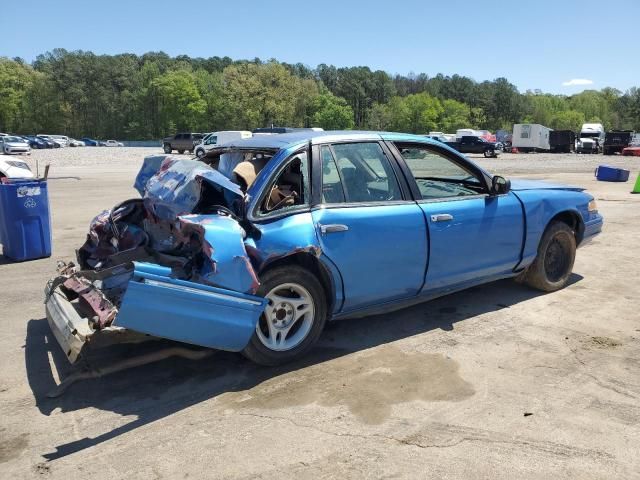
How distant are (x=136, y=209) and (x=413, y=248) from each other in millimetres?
2588

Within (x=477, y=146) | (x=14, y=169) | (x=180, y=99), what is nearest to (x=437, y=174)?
(x=14, y=169)

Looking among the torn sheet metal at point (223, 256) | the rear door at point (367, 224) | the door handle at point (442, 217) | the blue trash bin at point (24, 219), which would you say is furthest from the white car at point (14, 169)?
the door handle at point (442, 217)

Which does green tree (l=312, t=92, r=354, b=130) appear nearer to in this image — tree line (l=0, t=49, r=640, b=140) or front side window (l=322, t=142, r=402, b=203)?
tree line (l=0, t=49, r=640, b=140)

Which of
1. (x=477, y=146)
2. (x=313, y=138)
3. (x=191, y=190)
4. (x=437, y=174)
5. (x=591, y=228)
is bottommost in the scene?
(x=591, y=228)

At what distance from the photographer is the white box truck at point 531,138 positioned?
5291cm

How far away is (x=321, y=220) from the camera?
388 centimetres

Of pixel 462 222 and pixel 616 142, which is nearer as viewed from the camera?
pixel 462 222

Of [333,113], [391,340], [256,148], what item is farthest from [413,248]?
[333,113]

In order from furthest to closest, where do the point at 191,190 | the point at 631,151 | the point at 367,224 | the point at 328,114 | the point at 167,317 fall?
the point at 328,114
the point at 631,151
the point at 367,224
the point at 191,190
the point at 167,317

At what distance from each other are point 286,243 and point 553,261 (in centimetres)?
345

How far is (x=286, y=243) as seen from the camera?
144 inches

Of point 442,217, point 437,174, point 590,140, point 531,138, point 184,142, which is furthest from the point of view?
point 531,138

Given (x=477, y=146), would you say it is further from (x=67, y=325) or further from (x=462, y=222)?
(x=67, y=325)

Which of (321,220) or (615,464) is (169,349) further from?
(615,464)
